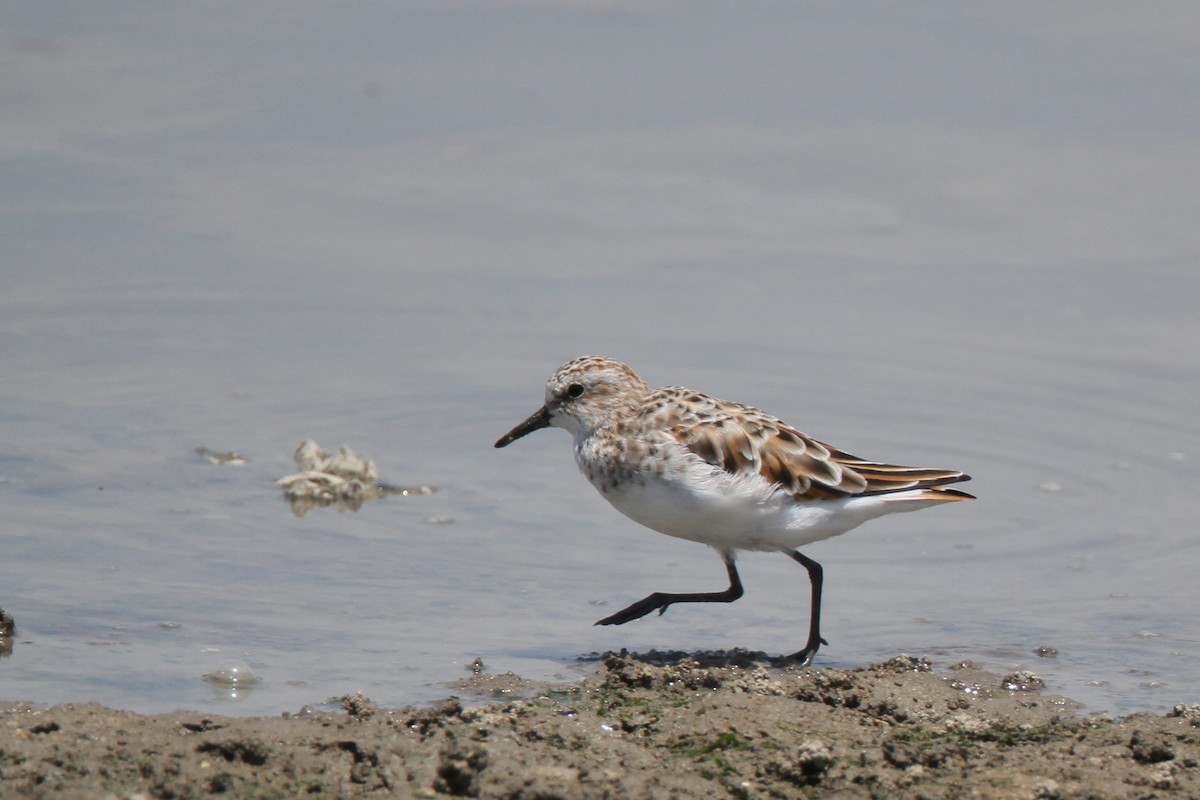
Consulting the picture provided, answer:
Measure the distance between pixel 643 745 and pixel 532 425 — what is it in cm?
264

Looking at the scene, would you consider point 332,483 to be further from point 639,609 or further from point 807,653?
point 807,653

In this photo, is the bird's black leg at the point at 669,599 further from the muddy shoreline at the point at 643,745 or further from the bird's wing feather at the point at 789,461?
the muddy shoreline at the point at 643,745

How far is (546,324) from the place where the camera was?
10305 mm

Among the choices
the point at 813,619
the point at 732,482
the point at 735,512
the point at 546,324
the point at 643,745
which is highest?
the point at 546,324

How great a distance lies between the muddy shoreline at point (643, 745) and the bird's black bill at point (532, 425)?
67.7 inches

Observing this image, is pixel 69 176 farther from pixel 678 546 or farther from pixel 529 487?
pixel 678 546

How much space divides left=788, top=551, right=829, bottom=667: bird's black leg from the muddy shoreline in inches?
17.4

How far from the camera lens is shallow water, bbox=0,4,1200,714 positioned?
7039mm

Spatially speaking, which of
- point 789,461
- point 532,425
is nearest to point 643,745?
point 789,461

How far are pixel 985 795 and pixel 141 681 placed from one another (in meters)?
2.92

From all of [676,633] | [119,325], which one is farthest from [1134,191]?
[119,325]

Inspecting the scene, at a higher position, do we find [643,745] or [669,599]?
[669,599]

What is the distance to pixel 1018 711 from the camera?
5.92 m

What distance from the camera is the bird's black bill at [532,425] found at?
754cm
